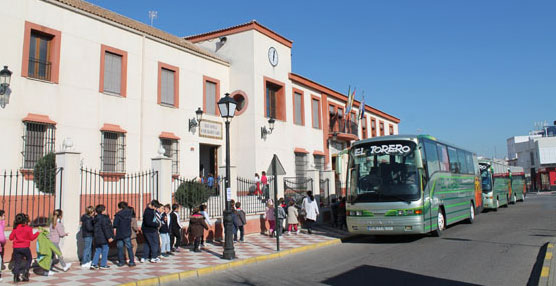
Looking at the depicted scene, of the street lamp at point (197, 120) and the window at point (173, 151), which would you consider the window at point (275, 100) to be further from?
the window at point (173, 151)

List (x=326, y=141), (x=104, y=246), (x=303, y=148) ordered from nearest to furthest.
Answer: (x=104, y=246) → (x=303, y=148) → (x=326, y=141)

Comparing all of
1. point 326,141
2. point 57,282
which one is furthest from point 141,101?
point 326,141

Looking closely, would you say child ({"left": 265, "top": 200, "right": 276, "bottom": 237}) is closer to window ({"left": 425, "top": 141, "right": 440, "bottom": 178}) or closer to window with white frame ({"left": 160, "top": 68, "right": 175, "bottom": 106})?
window ({"left": 425, "top": 141, "right": 440, "bottom": 178})

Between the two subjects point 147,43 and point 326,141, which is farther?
point 326,141

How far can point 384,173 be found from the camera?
13469 millimetres

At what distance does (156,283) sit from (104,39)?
11864 millimetres

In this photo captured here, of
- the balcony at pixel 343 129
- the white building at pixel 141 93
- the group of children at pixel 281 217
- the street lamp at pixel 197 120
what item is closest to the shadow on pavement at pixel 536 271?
the group of children at pixel 281 217

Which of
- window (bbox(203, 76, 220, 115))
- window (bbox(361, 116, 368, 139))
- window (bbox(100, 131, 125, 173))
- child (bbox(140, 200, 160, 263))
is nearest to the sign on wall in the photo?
window (bbox(203, 76, 220, 115))

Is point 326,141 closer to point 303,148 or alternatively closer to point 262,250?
point 303,148

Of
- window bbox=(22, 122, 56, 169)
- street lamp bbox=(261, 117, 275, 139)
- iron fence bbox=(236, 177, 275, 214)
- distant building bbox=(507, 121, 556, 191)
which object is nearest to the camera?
window bbox=(22, 122, 56, 169)

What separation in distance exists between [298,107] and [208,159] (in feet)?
24.0

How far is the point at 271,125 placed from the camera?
2323 centimetres

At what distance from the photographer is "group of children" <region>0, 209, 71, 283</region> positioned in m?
8.55

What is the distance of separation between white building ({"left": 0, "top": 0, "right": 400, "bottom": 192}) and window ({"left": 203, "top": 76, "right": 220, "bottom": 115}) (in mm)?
57
